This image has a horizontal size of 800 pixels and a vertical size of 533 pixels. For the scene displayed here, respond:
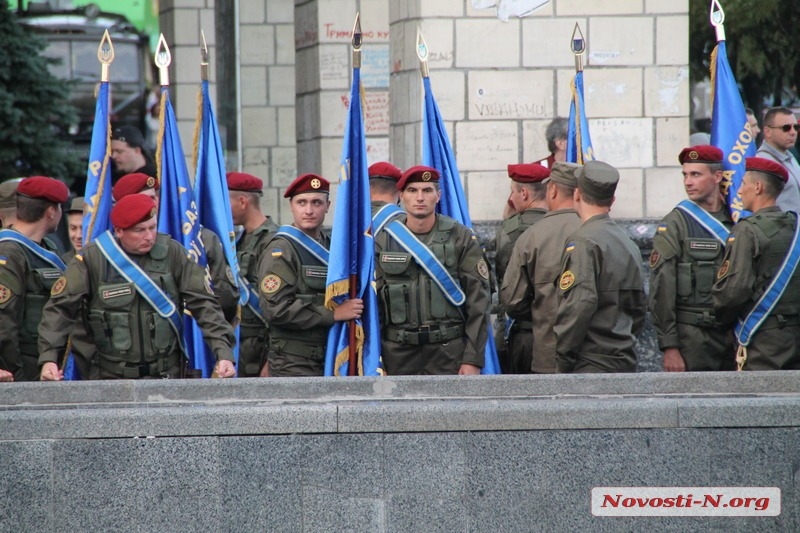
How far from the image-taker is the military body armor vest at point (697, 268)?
775 centimetres

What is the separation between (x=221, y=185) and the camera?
28.4 ft

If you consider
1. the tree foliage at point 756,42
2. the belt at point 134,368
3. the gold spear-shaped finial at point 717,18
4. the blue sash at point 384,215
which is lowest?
the belt at point 134,368

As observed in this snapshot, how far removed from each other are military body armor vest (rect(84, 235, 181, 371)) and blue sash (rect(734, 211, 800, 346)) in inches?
123

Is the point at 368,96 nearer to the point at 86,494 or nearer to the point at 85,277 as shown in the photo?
the point at 85,277

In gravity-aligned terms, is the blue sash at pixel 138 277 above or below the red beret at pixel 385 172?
below

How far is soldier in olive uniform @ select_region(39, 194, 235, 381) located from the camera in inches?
267

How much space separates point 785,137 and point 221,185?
3.71 m

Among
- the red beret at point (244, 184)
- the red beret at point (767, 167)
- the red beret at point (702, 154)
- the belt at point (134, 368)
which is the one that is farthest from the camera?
the red beret at point (244, 184)

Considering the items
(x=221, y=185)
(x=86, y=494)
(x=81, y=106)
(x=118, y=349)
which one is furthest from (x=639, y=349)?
(x=81, y=106)

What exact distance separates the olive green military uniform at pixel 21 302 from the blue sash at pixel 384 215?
6.01ft

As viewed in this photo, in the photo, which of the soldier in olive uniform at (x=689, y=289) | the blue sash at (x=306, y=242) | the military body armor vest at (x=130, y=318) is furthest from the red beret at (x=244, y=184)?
the soldier in olive uniform at (x=689, y=289)

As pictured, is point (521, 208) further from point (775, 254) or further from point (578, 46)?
point (775, 254)

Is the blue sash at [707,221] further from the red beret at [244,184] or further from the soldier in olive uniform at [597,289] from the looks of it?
the red beret at [244,184]

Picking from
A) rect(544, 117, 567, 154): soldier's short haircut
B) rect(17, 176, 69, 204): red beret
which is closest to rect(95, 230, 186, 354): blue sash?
rect(17, 176, 69, 204): red beret
